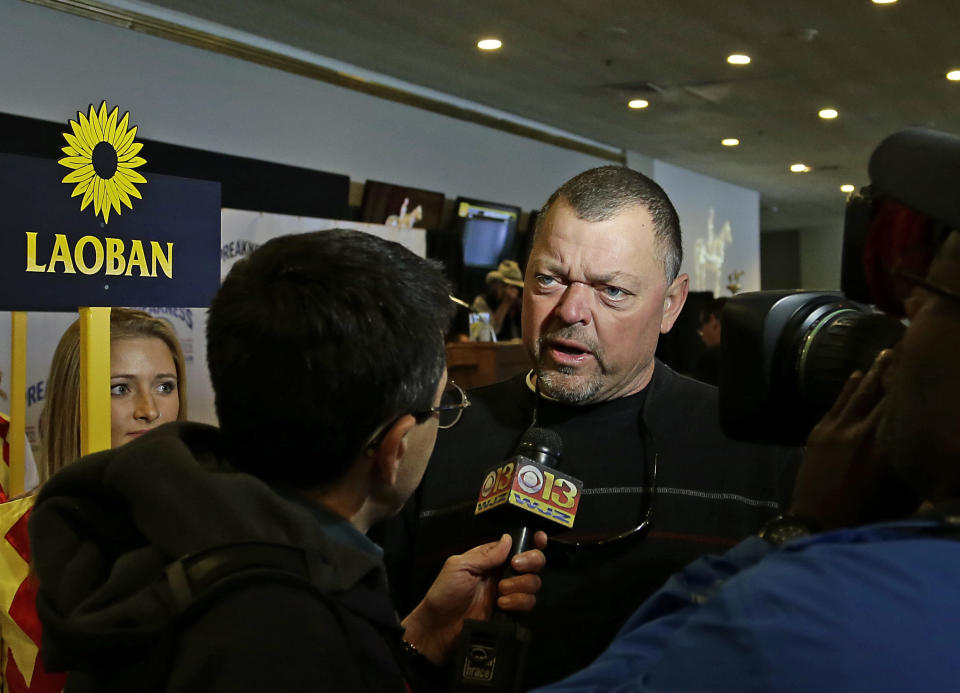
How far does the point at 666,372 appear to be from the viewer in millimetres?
1695

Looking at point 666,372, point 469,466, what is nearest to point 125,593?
point 469,466

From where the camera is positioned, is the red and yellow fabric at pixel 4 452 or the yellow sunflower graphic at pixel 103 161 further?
the red and yellow fabric at pixel 4 452

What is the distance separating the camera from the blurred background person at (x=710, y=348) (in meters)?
5.74

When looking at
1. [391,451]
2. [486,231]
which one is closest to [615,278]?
[391,451]

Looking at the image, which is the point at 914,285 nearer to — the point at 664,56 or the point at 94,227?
the point at 94,227

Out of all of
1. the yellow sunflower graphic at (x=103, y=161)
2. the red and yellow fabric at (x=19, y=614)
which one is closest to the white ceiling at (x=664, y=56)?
the yellow sunflower graphic at (x=103, y=161)

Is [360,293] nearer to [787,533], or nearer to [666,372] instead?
[787,533]

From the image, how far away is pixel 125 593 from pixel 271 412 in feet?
0.65

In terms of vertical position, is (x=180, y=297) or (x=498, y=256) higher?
(x=498, y=256)

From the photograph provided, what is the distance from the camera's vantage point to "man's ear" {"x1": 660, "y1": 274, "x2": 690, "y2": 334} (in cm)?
171

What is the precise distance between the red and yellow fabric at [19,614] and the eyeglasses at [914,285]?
147 centimetres

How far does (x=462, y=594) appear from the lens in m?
1.24

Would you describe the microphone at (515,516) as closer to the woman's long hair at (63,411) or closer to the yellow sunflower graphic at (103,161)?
the yellow sunflower graphic at (103,161)

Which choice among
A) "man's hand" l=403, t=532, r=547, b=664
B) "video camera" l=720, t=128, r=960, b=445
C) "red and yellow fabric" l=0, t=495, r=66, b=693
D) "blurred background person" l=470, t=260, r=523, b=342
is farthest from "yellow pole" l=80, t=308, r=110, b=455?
"blurred background person" l=470, t=260, r=523, b=342
